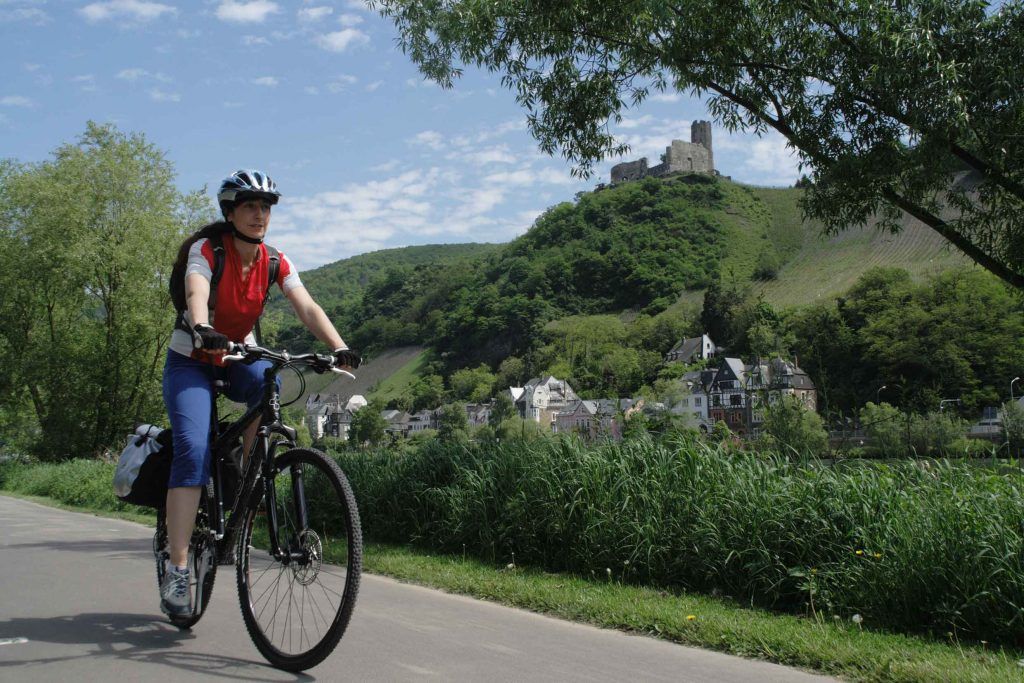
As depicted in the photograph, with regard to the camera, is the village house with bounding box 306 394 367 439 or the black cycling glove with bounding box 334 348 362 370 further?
the village house with bounding box 306 394 367 439

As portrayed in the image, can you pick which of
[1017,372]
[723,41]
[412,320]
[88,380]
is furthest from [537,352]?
[723,41]

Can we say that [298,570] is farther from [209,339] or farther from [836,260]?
[836,260]

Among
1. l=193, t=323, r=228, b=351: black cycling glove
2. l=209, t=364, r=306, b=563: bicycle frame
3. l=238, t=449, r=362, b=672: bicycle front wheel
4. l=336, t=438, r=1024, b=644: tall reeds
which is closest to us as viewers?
l=238, t=449, r=362, b=672: bicycle front wheel

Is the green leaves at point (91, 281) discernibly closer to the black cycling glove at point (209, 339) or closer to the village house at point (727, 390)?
the black cycling glove at point (209, 339)

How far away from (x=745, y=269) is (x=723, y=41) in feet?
423

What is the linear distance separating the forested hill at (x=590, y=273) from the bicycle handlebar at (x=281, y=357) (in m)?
112

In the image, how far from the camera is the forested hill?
125188mm

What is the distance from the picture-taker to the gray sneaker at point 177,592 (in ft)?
12.1

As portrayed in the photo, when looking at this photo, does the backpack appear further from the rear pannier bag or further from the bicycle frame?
the rear pannier bag

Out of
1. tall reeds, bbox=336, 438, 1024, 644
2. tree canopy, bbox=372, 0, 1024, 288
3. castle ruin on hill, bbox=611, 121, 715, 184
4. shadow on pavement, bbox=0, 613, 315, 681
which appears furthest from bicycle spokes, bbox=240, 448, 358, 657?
castle ruin on hill, bbox=611, 121, 715, 184

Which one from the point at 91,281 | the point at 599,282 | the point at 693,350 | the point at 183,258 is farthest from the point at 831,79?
the point at 599,282

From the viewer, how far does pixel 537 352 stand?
121 m

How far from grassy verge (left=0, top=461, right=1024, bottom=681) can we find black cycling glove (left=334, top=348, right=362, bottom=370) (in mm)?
1993

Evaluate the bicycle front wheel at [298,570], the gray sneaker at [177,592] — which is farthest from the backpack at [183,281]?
the gray sneaker at [177,592]
